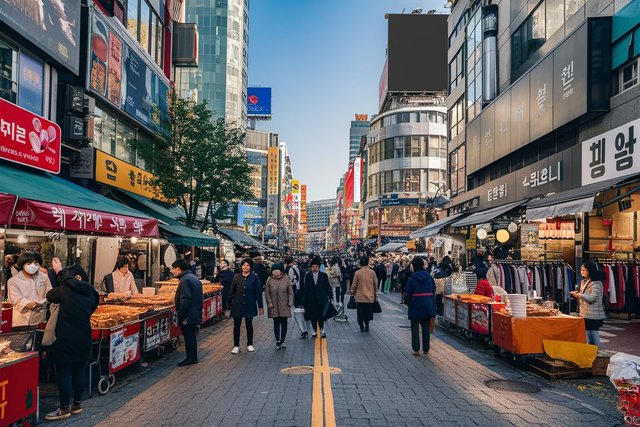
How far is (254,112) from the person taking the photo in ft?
388

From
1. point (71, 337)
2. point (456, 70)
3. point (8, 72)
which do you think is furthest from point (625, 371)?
point (456, 70)

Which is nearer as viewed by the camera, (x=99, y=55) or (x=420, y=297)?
(x=420, y=297)

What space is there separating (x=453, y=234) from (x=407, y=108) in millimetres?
39413

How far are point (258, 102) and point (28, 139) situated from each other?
360 feet

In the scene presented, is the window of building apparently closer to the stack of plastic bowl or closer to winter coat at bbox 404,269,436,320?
winter coat at bbox 404,269,436,320

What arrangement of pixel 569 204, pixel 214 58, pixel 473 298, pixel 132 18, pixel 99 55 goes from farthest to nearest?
pixel 214 58 → pixel 132 18 → pixel 99 55 → pixel 569 204 → pixel 473 298

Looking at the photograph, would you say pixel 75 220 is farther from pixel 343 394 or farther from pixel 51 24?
pixel 51 24

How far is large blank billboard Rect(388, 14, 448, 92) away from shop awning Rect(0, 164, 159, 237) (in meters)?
62.2

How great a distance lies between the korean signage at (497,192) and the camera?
23328 mm

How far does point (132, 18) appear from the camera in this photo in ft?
76.2

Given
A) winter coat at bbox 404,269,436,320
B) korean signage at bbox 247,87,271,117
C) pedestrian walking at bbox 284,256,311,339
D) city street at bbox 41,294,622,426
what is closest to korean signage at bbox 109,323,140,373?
city street at bbox 41,294,622,426

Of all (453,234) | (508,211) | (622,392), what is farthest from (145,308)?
(453,234)

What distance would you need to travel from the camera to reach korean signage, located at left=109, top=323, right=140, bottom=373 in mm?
7844

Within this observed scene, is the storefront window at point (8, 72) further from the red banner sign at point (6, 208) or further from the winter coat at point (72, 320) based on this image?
the winter coat at point (72, 320)
